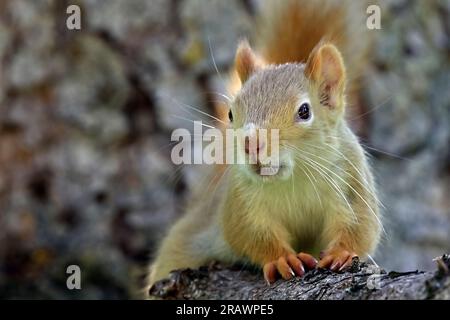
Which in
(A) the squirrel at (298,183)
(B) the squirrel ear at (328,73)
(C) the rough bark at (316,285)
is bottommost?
(C) the rough bark at (316,285)

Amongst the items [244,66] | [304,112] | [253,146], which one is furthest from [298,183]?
[244,66]

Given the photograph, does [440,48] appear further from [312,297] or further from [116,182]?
[312,297]

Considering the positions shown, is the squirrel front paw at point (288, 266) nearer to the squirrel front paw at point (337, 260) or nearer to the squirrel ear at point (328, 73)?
the squirrel front paw at point (337, 260)

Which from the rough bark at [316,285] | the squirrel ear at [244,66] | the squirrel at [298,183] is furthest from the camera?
the squirrel ear at [244,66]

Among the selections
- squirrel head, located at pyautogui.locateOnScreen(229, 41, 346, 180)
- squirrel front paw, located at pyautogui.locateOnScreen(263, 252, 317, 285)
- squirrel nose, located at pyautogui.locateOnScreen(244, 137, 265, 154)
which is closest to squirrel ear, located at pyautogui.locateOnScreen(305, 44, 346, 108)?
squirrel head, located at pyautogui.locateOnScreen(229, 41, 346, 180)

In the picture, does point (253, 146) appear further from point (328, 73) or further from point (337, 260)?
point (328, 73)

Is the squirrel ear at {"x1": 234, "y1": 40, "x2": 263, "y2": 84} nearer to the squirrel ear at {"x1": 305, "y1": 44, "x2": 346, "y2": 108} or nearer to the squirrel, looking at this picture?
the squirrel

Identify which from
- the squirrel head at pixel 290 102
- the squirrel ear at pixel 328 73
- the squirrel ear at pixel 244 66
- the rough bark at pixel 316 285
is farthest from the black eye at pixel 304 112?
the rough bark at pixel 316 285
